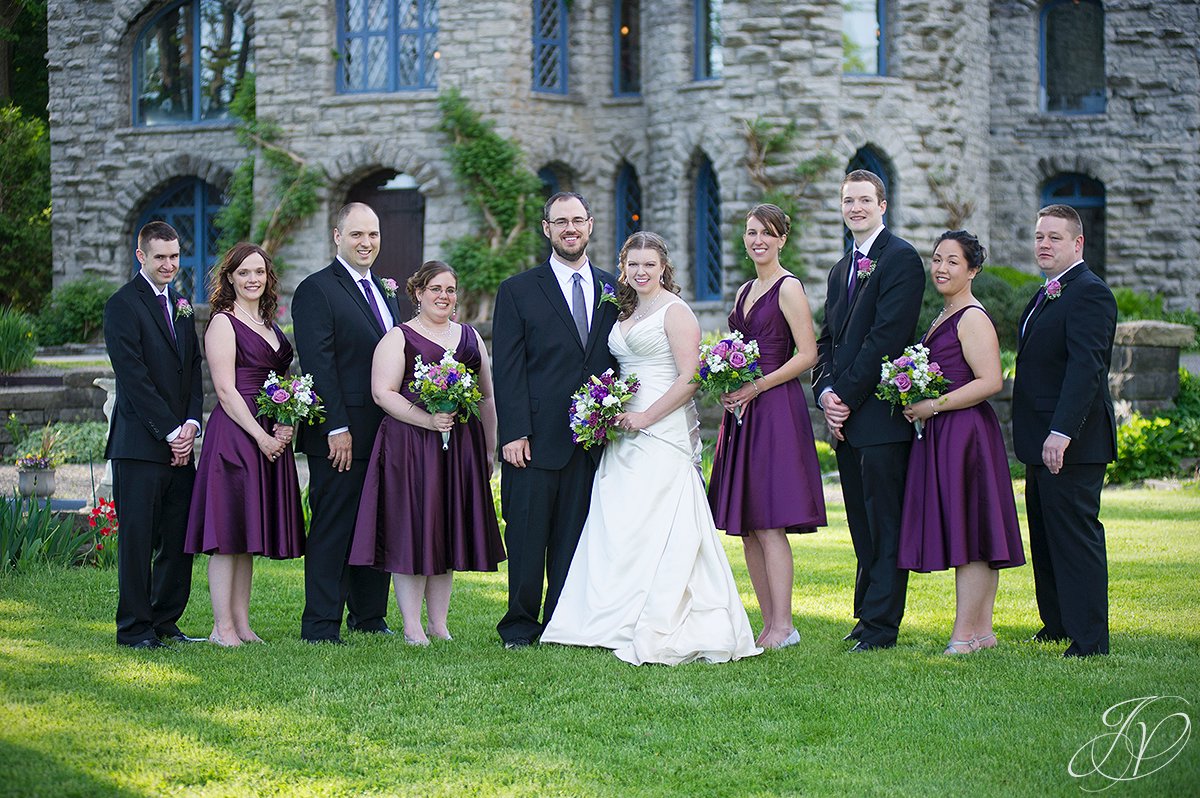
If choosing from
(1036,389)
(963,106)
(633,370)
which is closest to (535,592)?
(633,370)

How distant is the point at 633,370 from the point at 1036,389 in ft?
6.20

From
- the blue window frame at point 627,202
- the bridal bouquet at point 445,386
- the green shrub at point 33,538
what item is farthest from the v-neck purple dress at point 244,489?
the blue window frame at point 627,202

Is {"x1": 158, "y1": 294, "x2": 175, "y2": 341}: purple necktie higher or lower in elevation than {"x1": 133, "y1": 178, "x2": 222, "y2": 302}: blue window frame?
lower

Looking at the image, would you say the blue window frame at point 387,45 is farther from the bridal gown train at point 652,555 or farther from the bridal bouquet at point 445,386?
A: the bridal gown train at point 652,555

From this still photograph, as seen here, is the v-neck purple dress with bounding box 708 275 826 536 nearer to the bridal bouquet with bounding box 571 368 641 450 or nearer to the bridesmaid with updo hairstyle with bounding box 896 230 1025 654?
the bridesmaid with updo hairstyle with bounding box 896 230 1025 654

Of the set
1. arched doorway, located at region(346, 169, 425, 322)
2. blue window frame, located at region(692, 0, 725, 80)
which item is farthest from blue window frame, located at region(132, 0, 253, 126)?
blue window frame, located at region(692, 0, 725, 80)

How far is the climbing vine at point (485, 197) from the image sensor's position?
1845 cm

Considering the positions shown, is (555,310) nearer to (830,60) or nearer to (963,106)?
(830,60)

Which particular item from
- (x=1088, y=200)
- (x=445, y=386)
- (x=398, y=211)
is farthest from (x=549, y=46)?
(x=445, y=386)

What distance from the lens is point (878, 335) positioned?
247 inches

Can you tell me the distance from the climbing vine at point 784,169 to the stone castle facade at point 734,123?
112 mm

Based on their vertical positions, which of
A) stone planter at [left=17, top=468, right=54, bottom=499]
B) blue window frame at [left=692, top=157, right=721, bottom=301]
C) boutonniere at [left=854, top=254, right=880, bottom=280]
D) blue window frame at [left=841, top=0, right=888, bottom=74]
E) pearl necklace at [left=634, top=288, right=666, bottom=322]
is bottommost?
stone planter at [left=17, top=468, right=54, bottom=499]

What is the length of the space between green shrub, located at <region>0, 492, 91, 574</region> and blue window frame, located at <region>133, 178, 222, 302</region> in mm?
13665

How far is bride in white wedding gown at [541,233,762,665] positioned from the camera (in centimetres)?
613
